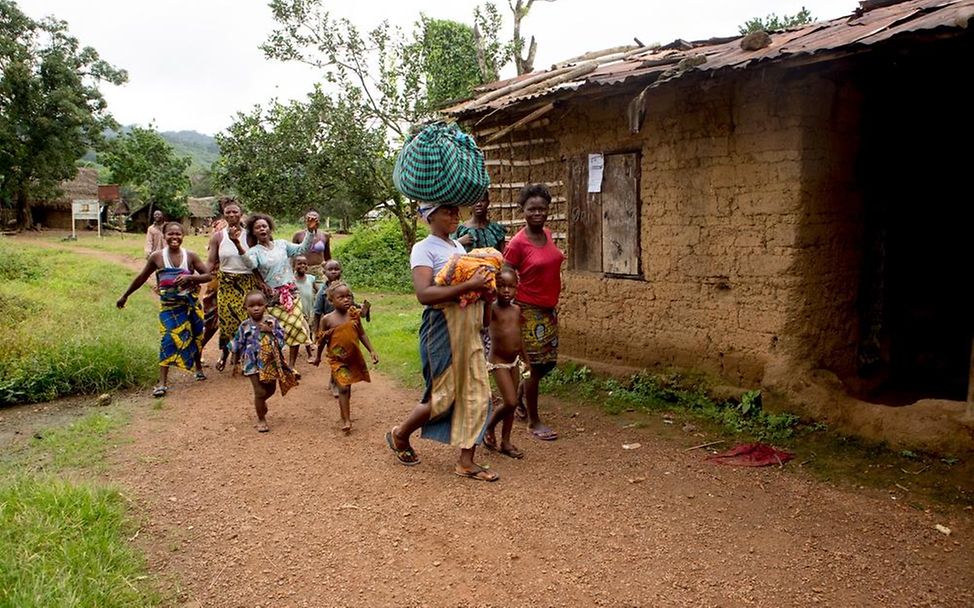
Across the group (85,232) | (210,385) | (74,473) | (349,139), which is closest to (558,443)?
(74,473)

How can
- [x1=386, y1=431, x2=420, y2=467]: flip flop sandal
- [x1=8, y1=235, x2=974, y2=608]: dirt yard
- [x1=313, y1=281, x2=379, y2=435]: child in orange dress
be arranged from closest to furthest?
[x1=8, y1=235, x2=974, y2=608]: dirt yard < [x1=386, y1=431, x2=420, y2=467]: flip flop sandal < [x1=313, y1=281, x2=379, y2=435]: child in orange dress

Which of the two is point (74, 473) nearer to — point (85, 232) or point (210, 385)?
point (210, 385)

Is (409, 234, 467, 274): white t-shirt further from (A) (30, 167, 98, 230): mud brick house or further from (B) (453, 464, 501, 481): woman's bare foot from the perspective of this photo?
(A) (30, 167, 98, 230): mud brick house

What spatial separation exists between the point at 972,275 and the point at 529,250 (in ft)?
14.4

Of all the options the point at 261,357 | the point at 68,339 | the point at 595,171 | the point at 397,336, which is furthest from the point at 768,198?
the point at 68,339

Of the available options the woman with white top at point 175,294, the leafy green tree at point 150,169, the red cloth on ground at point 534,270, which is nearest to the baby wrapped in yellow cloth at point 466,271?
the red cloth on ground at point 534,270

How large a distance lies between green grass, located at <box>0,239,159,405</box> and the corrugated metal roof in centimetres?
405

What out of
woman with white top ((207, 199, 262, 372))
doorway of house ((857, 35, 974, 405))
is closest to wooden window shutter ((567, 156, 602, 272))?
doorway of house ((857, 35, 974, 405))

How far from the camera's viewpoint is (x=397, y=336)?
8.79m

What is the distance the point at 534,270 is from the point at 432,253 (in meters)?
1.03

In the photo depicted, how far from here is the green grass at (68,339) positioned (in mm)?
6191

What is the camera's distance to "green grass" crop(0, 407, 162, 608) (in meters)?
2.63

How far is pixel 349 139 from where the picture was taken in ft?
42.1

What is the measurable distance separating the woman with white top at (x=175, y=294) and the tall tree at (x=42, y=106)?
2391 cm
